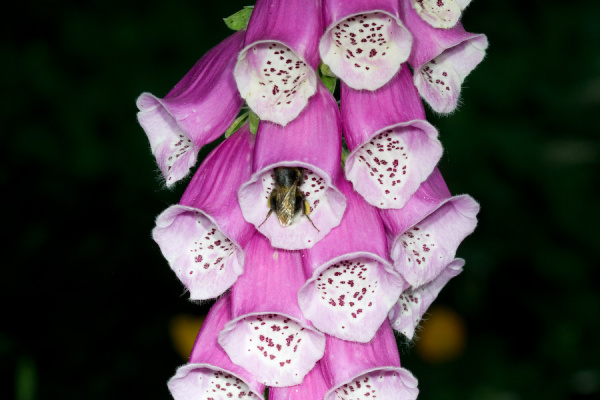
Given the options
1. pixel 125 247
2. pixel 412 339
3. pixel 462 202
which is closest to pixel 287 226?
pixel 462 202

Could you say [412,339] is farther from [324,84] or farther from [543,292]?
[543,292]

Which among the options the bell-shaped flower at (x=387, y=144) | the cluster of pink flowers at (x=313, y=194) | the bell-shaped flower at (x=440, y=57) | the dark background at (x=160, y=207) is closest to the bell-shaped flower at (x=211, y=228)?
the cluster of pink flowers at (x=313, y=194)

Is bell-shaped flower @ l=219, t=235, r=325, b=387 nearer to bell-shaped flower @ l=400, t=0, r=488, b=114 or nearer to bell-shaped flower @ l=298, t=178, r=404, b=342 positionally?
bell-shaped flower @ l=298, t=178, r=404, b=342

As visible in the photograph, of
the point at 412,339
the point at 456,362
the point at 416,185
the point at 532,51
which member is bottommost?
the point at 456,362

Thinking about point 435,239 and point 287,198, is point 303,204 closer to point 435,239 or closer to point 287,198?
point 287,198

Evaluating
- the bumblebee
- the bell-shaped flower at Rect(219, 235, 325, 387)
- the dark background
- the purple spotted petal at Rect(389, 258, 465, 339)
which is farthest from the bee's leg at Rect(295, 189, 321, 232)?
the dark background

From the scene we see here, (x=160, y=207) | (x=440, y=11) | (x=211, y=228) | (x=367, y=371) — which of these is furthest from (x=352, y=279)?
(x=160, y=207)
